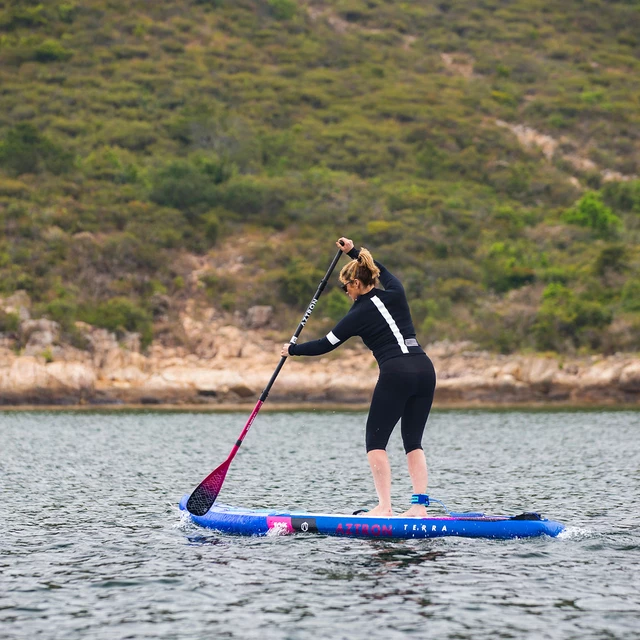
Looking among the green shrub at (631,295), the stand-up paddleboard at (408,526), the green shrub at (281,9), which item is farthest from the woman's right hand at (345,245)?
the green shrub at (281,9)

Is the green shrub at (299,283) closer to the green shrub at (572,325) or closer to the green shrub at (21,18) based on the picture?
the green shrub at (572,325)

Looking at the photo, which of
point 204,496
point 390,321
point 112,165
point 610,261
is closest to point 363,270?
point 390,321

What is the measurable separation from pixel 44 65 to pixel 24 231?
37228 mm

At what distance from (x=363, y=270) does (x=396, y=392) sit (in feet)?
4.67

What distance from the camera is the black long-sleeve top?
38.7 feet

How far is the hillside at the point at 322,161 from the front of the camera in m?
63.2

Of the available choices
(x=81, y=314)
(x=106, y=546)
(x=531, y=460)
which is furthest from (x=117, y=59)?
(x=106, y=546)

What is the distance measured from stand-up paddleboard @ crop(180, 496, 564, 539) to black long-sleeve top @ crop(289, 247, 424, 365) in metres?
1.84

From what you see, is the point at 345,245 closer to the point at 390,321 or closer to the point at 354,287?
the point at 354,287

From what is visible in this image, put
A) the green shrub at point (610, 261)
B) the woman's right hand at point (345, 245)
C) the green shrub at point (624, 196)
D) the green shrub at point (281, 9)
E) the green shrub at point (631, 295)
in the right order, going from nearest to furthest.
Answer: the woman's right hand at point (345, 245), the green shrub at point (631, 295), the green shrub at point (610, 261), the green shrub at point (624, 196), the green shrub at point (281, 9)

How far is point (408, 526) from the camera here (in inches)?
463

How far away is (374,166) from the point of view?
85.9m

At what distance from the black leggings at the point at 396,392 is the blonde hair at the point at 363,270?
37.8 inches

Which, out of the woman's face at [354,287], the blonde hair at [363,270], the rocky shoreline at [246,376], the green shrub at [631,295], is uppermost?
the blonde hair at [363,270]
